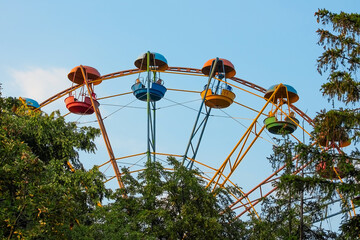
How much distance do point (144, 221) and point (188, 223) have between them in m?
1.59

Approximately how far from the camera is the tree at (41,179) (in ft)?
39.8

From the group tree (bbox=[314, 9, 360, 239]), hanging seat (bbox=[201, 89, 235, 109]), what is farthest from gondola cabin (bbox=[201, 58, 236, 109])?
tree (bbox=[314, 9, 360, 239])

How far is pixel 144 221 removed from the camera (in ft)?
60.2

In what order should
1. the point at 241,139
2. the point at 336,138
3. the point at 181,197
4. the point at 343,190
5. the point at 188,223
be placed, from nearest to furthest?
the point at 343,190
the point at 336,138
the point at 188,223
the point at 181,197
the point at 241,139

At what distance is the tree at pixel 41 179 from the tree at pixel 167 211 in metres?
1.05

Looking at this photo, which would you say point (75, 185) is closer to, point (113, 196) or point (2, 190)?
point (113, 196)

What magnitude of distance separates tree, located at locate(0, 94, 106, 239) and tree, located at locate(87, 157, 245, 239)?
105 cm

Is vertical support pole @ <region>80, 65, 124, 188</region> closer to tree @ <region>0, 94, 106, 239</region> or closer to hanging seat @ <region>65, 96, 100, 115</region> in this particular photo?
hanging seat @ <region>65, 96, 100, 115</region>

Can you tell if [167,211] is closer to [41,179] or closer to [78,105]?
[41,179]

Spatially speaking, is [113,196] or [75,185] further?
[113,196]

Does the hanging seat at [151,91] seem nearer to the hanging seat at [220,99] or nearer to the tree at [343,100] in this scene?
the hanging seat at [220,99]

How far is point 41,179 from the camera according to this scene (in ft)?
43.5

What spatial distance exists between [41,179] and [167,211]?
6.30 metres

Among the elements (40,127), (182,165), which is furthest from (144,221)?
(40,127)
